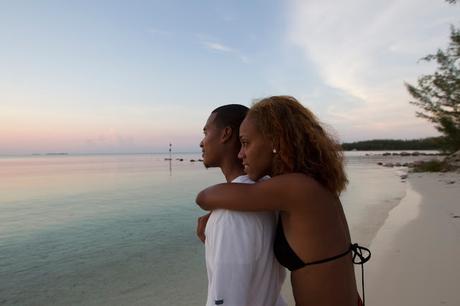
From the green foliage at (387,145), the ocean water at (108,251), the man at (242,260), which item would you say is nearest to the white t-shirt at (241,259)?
the man at (242,260)

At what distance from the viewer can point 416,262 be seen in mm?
5906

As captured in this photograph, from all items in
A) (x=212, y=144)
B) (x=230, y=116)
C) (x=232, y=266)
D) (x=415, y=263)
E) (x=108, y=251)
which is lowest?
(x=108, y=251)

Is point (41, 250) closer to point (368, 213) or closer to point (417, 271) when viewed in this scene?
point (417, 271)

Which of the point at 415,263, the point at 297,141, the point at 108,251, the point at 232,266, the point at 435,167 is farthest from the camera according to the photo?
the point at 435,167

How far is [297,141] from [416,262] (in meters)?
5.22

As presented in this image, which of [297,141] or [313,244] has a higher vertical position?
[297,141]

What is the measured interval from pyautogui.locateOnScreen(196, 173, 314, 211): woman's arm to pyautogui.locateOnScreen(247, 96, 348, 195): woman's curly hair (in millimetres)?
127

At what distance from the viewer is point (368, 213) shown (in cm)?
1187

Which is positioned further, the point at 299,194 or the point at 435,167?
the point at 435,167

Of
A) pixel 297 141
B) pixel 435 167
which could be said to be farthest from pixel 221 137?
pixel 435 167

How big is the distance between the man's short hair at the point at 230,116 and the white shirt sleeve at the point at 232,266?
0.62 m

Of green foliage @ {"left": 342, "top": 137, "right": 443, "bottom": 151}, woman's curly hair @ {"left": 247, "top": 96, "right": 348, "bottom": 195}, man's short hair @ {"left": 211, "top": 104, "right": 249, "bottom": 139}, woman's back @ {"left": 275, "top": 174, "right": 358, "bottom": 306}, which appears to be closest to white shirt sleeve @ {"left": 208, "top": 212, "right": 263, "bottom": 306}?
woman's back @ {"left": 275, "top": 174, "right": 358, "bottom": 306}

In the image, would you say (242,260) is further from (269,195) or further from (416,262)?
(416,262)

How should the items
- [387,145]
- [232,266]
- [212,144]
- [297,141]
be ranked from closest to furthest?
1. [232,266]
2. [297,141]
3. [212,144]
4. [387,145]
